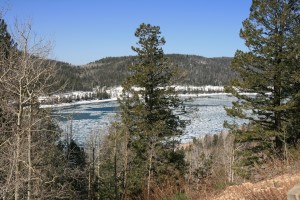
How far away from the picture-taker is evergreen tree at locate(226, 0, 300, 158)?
51.1 feet

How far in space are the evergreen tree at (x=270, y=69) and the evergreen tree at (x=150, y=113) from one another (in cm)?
462

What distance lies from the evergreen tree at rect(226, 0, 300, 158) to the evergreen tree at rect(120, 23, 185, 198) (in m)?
4.62

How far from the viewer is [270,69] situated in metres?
15.8

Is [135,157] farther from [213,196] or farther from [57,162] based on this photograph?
[213,196]

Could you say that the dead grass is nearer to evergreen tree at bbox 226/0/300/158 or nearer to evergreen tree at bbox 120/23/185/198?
evergreen tree at bbox 226/0/300/158

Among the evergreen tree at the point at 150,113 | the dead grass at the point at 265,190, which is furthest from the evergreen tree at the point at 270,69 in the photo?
the dead grass at the point at 265,190

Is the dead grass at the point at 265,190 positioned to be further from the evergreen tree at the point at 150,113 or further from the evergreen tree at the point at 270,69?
the evergreen tree at the point at 150,113

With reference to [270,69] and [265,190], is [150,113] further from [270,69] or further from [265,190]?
[265,190]

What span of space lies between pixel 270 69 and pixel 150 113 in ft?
23.9

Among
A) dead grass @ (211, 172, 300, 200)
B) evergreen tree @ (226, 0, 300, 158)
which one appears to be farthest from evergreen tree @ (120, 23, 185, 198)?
dead grass @ (211, 172, 300, 200)

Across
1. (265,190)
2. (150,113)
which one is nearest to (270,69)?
(150,113)

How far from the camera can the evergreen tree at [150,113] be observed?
19781 mm

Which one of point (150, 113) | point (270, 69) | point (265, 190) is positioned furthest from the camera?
point (150, 113)

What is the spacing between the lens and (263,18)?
1622 centimetres
